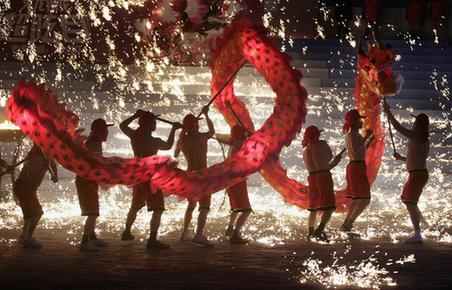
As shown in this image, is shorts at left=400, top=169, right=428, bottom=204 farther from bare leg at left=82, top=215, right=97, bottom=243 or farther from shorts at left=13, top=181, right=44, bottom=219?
shorts at left=13, top=181, right=44, bottom=219

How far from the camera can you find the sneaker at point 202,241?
12.9 m

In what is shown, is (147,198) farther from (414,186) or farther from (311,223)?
(414,186)

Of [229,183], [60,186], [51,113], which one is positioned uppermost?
[51,113]

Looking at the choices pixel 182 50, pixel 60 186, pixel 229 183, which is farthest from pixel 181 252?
pixel 182 50

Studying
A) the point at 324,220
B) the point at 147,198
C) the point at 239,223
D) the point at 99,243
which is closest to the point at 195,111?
the point at 324,220

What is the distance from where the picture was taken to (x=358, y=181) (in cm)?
1434

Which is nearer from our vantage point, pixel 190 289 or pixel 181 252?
pixel 190 289

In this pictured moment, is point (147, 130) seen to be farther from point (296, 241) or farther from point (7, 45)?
point (7, 45)

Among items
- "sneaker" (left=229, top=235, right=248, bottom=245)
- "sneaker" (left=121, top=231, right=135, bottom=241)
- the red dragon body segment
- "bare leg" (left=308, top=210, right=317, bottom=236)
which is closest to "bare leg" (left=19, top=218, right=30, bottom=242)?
the red dragon body segment

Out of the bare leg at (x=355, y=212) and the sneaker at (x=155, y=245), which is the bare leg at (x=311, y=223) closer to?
the bare leg at (x=355, y=212)

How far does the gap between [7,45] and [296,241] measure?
37.8ft

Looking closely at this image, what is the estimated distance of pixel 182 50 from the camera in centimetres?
2261

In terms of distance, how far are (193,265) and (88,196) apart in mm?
2186

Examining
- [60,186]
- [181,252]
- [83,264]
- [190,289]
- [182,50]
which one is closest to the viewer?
[190,289]
